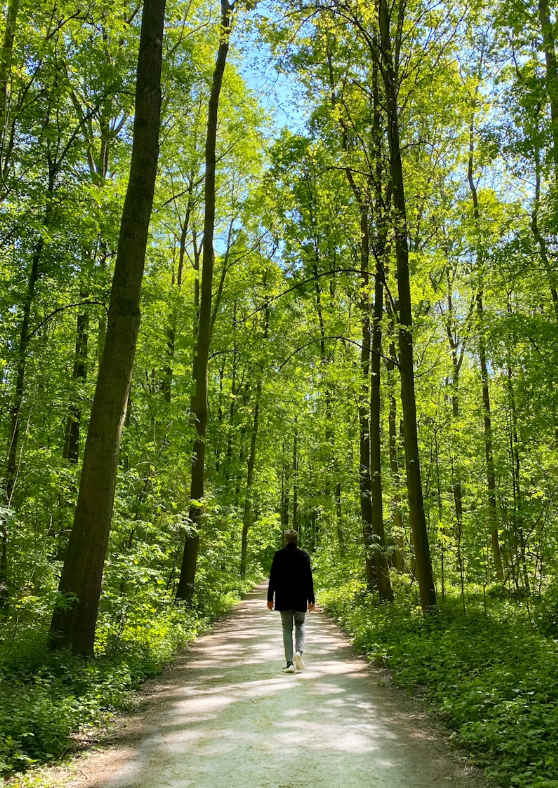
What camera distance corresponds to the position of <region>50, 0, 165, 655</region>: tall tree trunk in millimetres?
6406

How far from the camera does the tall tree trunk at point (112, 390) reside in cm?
641

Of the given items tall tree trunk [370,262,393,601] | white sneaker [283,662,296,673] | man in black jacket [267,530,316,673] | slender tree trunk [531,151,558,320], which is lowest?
white sneaker [283,662,296,673]

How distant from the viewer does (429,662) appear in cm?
714

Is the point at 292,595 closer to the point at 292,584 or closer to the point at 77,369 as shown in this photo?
the point at 292,584

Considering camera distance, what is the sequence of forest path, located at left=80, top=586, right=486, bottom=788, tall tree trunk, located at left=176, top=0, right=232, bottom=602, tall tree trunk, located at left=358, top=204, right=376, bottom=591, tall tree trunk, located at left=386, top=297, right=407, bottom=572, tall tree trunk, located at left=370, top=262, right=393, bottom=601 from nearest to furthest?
forest path, located at left=80, top=586, right=486, bottom=788
tall tree trunk, located at left=370, top=262, right=393, bottom=601
tall tree trunk, located at left=176, top=0, right=232, bottom=602
tall tree trunk, located at left=358, top=204, right=376, bottom=591
tall tree trunk, located at left=386, top=297, right=407, bottom=572

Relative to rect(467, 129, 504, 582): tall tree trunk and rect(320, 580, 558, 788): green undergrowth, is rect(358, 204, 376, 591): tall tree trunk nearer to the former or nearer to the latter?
rect(320, 580, 558, 788): green undergrowth

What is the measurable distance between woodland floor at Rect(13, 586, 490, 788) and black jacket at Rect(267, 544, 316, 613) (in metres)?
0.92

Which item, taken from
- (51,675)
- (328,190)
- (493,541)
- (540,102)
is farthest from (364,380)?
(51,675)

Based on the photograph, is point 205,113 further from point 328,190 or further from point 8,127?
point 8,127

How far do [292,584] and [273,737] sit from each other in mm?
2846

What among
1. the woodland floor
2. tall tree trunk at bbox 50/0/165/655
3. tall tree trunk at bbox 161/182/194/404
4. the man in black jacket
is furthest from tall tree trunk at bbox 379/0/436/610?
tall tree trunk at bbox 161/182/194/404

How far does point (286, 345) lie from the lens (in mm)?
18203

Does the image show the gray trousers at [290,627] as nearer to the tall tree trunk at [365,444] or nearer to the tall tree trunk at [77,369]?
the tall tree trunk at [365,444]

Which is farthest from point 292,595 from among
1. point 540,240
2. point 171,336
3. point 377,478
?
point 171,336
